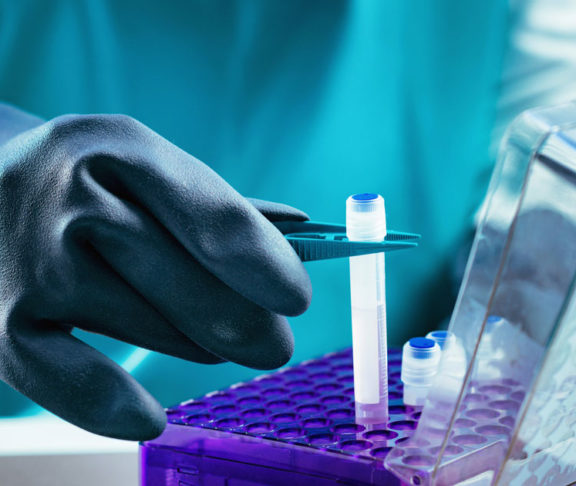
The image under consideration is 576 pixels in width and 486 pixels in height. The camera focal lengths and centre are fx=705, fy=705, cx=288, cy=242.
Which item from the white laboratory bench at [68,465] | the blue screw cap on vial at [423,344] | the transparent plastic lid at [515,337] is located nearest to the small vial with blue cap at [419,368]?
the blue screw cap on vial at [423,344]

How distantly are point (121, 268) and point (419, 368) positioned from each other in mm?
297

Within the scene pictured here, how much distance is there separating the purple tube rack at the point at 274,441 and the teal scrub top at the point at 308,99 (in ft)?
0.96

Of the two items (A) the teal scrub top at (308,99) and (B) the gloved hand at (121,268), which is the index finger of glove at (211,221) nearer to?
(B) the gloved hand at (121,268)

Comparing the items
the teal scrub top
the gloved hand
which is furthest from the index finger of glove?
the teal scrub top

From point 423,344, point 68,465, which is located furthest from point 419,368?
point 68,465

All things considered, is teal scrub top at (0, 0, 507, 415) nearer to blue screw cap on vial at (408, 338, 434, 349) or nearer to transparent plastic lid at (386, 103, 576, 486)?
blue screw cap on vial at (408, 338, 434, 349)

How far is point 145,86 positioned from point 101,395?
53 cm

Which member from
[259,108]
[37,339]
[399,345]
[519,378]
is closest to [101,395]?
[37,339]

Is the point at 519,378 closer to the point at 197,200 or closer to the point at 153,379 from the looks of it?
the point at 197,200

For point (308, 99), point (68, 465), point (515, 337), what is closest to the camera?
point (515, 337)

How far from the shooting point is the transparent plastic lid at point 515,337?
0.45 meters

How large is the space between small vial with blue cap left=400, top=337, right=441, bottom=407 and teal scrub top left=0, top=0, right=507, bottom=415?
379 millimetres

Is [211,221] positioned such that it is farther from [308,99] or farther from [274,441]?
[308,99]

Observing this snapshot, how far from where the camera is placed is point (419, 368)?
0.67 meters
